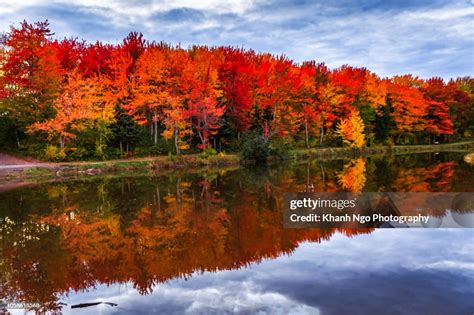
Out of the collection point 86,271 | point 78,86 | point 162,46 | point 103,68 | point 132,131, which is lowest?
point 86,271

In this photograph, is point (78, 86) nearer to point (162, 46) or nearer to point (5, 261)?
point (162, 46)

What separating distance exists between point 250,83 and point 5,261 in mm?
32852

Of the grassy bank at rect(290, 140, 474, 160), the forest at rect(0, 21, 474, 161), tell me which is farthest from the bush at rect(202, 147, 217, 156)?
the grassy bank at rect(290, 140, 474, 160)

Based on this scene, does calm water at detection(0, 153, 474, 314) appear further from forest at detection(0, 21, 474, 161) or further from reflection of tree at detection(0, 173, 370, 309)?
forest at detection(0, 21, 474, 161)

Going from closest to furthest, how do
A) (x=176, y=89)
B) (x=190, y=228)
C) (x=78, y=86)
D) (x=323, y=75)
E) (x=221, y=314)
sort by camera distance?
(x=221, y=314) → (x=190, y=228) → (x=78, y=86) → (x=176, y=89) → (x=323, y=75)

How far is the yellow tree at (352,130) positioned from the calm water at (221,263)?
3158 centimetres

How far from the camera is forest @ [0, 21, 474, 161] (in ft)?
96.9

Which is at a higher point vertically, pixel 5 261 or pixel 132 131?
pixel 132 131

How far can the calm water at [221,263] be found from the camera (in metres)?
6.21

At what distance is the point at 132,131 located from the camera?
105ft

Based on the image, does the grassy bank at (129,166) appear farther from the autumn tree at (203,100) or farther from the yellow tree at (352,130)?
the yellow tree at (352,130)

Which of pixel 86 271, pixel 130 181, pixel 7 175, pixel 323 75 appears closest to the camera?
pixel 86 271

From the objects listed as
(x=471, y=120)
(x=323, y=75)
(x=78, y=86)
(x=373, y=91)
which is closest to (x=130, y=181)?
(x=78, y=86)

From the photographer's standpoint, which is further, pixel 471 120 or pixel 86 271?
pixel 471 120
